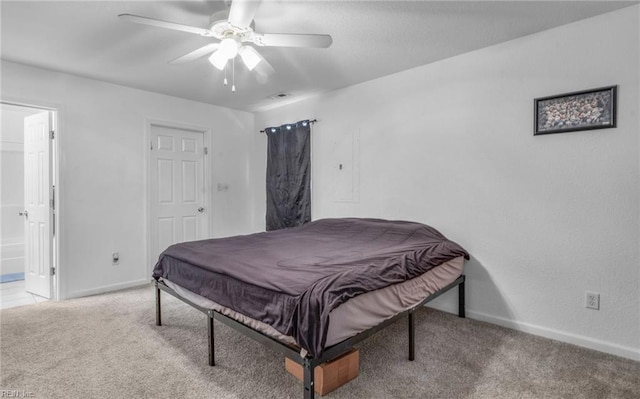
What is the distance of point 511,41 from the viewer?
2.70 m

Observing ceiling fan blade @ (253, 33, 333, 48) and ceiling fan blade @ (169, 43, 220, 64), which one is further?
ceiling fan blade @ (169, 43, 220, 64)

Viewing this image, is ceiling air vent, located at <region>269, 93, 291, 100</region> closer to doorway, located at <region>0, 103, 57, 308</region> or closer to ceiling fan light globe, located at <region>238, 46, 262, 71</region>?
ceiling fan light globe, located at <region>238, 46, 262, 71</region>

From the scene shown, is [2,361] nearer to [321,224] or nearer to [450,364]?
[321,224]

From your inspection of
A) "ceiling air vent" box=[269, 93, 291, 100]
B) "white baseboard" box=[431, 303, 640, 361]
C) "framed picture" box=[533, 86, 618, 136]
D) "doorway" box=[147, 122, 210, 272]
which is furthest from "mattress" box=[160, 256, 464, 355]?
"ceiling air vent" box=[269, 93, 291, 100]

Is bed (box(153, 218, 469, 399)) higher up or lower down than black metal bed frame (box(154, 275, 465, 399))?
higher up

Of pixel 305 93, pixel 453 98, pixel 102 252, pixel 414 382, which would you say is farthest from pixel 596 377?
pixel 102 252

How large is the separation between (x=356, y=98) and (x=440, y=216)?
166cm

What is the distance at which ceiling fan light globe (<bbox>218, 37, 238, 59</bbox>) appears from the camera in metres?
2.12


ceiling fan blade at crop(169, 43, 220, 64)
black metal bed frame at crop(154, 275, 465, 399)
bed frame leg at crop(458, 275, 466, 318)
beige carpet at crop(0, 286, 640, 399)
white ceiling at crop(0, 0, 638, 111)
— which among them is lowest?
beige carpet at crop(0, 286, 640, 399)

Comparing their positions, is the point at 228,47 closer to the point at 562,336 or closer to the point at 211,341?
the point at 211,341

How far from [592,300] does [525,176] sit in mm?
1003

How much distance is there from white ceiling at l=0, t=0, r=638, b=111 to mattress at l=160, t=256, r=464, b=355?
6.01 feet

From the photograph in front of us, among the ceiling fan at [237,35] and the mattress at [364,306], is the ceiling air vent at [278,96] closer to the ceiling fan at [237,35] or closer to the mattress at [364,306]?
the ceiling fan at [237,35]

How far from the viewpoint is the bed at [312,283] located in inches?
60.8
